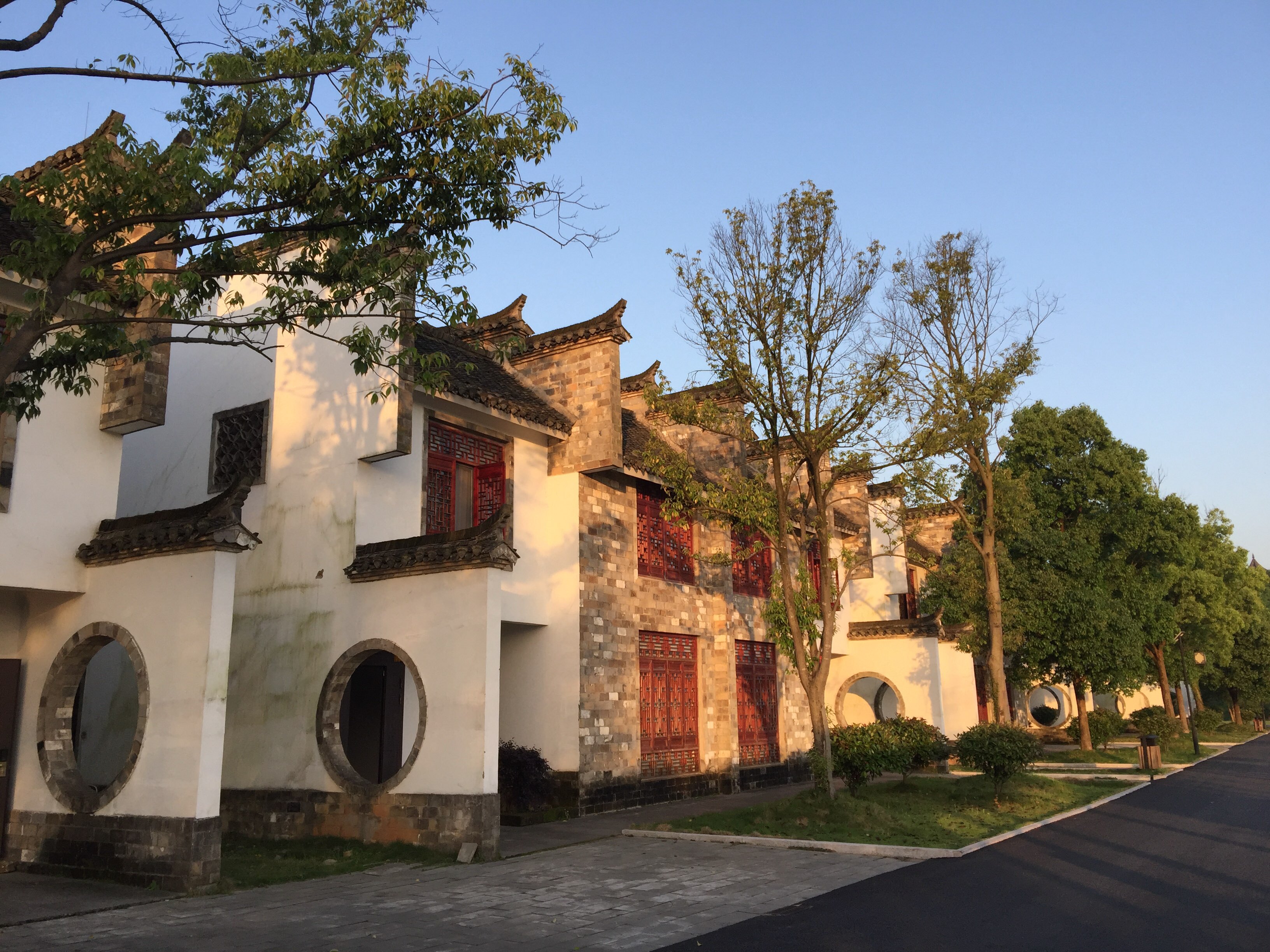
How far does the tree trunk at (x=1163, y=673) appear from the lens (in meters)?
30.6

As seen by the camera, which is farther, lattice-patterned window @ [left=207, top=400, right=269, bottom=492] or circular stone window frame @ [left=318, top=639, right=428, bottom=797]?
lattice-patterned window @ [left=207, top=400, right=269, bottom=492]

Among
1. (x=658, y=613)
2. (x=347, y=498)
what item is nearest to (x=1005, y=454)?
(x=658, y=613)

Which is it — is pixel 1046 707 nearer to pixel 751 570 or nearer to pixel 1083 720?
pixel 1083 720

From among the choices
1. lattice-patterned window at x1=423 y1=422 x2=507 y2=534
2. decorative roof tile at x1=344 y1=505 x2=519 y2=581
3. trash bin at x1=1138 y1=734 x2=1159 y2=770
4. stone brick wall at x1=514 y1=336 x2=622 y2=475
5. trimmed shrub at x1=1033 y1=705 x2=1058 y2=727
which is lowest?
trash bin at x1=1138 y1=734 x2=1159 y2=770

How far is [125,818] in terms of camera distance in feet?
→ 29.6

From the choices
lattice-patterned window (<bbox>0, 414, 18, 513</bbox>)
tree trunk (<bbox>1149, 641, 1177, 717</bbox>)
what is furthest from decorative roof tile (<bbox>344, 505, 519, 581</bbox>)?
tree trunk (<bbox>1149, 641, 1177, 717</bbox>)

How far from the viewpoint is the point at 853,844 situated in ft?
36.2

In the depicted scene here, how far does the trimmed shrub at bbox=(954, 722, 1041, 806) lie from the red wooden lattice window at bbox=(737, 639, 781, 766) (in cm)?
502

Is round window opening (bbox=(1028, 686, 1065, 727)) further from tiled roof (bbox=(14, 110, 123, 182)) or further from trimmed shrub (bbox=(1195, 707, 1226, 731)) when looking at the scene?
tiled roof (bbox=(14, 110, 123, 182))

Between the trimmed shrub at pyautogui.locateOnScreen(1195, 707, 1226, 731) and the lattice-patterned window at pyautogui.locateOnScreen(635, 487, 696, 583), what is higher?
the lattice-patterned window at pyautogui.locateOnScreen(635, 487, 696, 583)

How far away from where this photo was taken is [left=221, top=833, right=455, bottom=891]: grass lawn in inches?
374

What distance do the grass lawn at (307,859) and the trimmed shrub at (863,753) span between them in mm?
6347

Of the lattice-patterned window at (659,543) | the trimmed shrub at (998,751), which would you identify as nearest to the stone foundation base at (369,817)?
the lattice-patterned window at (659,543)

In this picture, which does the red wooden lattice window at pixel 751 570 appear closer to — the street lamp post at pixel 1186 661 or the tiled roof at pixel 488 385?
the tiled roof at pixel 488 385
